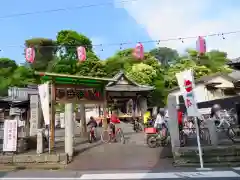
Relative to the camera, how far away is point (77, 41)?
167ft

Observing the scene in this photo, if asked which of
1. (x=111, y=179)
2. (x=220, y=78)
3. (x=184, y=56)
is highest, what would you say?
(x=184, y=56)

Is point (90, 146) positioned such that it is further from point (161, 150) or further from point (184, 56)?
point (184, 56)

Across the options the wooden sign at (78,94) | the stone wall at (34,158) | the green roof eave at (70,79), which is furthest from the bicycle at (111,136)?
the stone wall at (34,158)

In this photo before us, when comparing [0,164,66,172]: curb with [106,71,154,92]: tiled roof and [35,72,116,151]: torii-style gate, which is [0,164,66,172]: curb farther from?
[106,71,154,92]: tiled roof

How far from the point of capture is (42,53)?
5500cm

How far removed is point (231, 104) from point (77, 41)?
3541 centimetres

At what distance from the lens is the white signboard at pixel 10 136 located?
485 inches

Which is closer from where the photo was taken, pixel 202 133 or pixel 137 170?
pixel 137 170

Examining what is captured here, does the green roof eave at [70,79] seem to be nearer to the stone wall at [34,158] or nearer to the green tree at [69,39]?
the stone wall at [34,158]

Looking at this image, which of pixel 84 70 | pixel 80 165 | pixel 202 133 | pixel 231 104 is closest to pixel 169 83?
pixel 84 70

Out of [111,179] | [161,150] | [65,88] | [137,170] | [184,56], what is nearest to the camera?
[111,179]

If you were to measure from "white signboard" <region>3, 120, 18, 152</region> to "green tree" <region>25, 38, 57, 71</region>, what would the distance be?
1609 inches

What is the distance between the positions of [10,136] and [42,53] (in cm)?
4496

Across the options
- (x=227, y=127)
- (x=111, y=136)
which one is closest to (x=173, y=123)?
(x=227, y=127)
